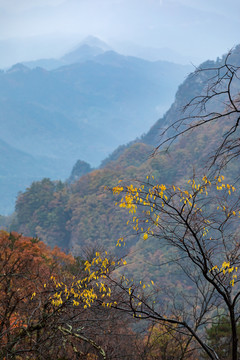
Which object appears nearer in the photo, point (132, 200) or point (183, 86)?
point (132, 200)

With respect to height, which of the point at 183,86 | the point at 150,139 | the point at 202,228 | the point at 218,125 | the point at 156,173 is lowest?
the point at 202,228

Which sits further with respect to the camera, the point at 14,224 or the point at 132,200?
the point at 14,224

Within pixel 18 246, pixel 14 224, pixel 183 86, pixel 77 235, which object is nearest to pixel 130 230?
pixel 77 235

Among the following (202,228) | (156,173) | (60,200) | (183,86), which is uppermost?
(183,86)

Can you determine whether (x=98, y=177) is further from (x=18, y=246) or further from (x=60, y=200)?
(x=18, y=246)

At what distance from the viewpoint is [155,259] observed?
59.6 m

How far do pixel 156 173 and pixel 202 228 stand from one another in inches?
2818

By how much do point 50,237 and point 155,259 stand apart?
24.3m

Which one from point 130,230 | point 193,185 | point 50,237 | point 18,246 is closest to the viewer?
point 193,185

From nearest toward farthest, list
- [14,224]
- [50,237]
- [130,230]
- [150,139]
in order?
[130,230]
[50,237]
[14,224]
[150,139]

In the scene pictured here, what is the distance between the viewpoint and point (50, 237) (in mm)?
75625

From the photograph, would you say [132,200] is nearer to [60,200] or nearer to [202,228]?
[202,228]

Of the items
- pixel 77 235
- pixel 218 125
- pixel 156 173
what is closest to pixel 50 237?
pixel 77 235

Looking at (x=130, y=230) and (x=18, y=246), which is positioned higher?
(x=130, y=230)
